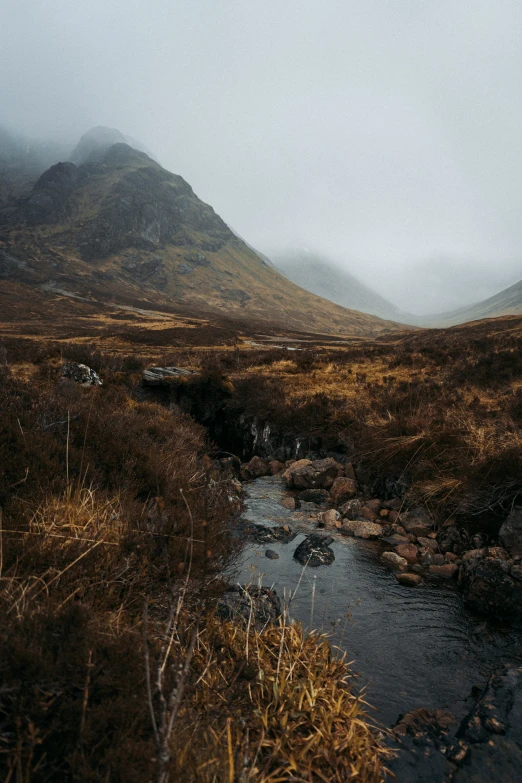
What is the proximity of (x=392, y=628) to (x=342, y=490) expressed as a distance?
5545 millimetres

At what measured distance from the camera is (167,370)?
2239 centimetres

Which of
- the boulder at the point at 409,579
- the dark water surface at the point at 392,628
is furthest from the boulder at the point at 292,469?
the boulder at the point at 409,579

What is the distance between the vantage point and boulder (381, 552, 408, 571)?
26.9 feet

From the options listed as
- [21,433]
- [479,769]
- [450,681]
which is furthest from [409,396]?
[21,433]

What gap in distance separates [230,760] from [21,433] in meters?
4.59

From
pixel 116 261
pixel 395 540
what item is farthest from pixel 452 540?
pixel 116 261

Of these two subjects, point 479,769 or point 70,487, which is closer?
point 479,769

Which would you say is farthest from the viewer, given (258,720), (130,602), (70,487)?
(70,487)

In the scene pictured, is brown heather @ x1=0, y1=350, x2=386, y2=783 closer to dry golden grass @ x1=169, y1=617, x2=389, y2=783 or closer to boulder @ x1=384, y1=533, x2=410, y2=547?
dry golden grass @ x1=169, y1=617, x2=389, y2=783

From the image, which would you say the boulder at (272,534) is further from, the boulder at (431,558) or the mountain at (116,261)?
the mountain at (116,261)

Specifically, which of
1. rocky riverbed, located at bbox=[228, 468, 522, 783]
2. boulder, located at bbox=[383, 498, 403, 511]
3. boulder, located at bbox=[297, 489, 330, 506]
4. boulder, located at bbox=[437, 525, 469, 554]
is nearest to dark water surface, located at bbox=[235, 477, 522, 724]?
rocky riverbed, located at bbox=[228, 468, 522, 783]

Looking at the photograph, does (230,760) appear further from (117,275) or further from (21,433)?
(117,275)

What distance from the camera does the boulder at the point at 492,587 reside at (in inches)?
260

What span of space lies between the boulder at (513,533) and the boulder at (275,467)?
7.80 m
